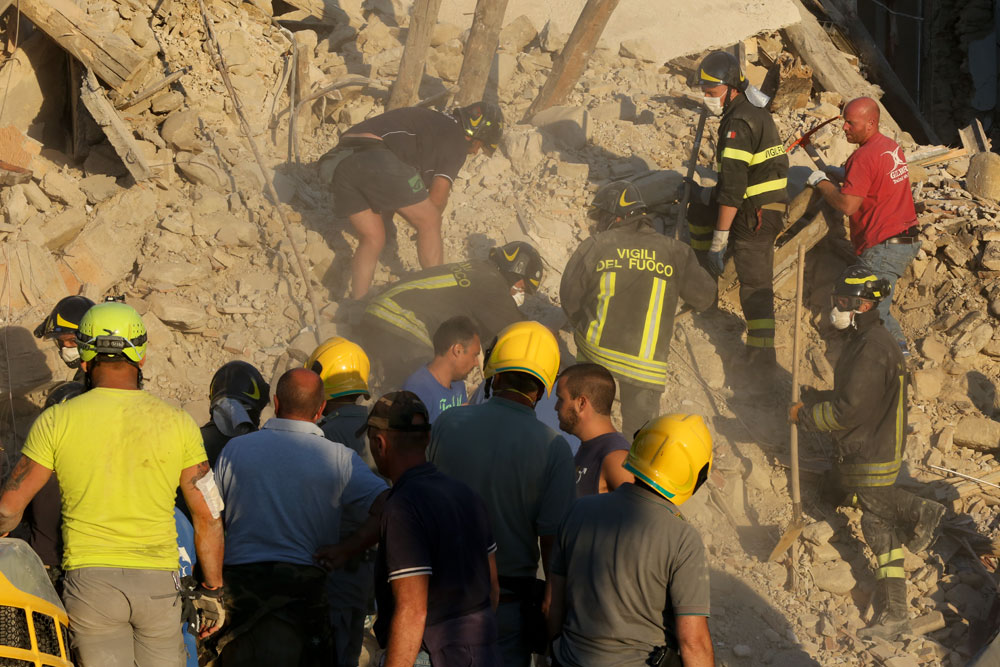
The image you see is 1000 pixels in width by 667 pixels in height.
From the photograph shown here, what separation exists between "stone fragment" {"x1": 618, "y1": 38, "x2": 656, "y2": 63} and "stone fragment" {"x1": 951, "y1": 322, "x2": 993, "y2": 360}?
4.40 metres

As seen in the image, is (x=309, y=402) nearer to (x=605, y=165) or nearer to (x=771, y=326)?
(x=771, y=326)

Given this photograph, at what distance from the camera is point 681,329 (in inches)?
309

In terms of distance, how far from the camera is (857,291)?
618 cm

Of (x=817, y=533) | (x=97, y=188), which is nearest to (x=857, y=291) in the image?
(x=817, y=533)

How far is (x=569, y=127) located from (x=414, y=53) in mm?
1558

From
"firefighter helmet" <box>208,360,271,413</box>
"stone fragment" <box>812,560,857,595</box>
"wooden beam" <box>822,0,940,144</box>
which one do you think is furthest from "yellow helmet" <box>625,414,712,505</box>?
"wooden beam" <box>822,0,940,144</box>

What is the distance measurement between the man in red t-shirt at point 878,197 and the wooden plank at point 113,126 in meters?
5.41

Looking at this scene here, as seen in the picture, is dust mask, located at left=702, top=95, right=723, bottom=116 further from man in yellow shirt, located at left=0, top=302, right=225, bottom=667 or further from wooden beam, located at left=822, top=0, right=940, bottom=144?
wooden beam, located at left=822, top=0, right=940, bottom=144

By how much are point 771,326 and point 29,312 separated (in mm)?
5466

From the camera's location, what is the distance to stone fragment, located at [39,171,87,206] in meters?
7.66

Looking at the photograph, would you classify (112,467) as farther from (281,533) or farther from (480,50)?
(480,50)

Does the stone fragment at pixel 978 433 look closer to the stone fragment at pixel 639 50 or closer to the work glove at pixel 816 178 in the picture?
the work glove at pixel 816 178

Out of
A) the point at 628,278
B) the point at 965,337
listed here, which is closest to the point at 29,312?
the point at 628,278

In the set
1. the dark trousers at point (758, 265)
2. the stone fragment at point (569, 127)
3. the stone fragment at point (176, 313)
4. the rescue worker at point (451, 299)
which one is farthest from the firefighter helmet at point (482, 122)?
the stone fragment at point (176, 313)
